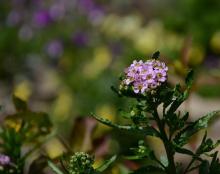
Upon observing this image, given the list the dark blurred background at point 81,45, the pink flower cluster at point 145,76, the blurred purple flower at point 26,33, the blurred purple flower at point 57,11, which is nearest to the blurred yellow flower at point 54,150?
the pink flower cluster at point 145,76

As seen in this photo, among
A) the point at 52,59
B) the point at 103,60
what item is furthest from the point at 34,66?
the point at 103,60

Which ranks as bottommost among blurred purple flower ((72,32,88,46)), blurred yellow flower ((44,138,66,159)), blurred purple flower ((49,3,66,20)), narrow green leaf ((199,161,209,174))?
blurred yellow flower ((44,138,66,159))

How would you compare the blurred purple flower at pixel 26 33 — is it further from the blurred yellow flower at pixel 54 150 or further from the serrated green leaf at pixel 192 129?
the serrated green leaf at pixel 192 129

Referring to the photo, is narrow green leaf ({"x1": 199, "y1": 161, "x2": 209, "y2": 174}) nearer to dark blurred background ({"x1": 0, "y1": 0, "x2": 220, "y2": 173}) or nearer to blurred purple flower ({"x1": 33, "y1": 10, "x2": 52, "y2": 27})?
dark blurred background ({"x1": 0, "y1": 0, "x2": 220, "y2": 173})

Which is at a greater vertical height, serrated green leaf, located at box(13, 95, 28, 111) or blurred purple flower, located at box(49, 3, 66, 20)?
blurred purple flower, located at box(49, 3, 66, 20)

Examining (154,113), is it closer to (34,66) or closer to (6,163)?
(6,163)

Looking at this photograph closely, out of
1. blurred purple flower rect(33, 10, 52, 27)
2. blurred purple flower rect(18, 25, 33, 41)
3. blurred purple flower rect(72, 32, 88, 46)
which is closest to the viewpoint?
blurred purple flower rect(72, 32, 88, 46)

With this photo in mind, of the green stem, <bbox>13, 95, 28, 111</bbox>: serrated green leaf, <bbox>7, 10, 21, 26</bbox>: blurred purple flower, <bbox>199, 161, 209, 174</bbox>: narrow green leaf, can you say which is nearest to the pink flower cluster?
the green stem
